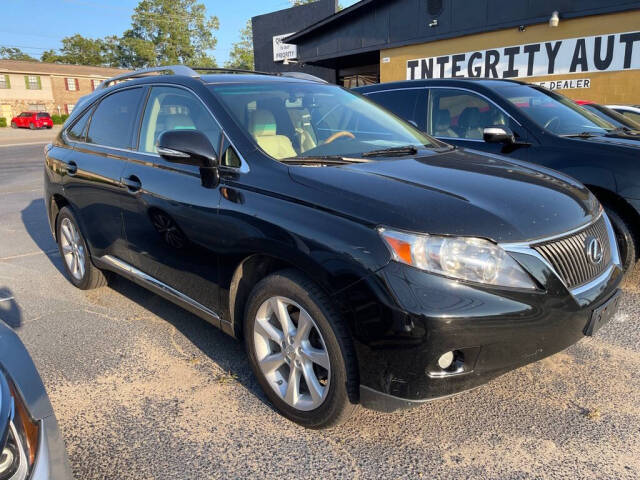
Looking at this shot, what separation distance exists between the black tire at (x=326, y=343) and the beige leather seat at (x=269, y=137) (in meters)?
0.74

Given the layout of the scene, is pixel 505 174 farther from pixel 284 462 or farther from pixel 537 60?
pixel 537 60

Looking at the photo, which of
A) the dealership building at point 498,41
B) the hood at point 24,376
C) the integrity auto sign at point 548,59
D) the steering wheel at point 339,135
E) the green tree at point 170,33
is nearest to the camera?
the hood at point 24,376

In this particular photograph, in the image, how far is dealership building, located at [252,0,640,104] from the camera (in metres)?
13.1

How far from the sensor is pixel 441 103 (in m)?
5.57

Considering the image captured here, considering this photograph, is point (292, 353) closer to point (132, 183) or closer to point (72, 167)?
point (132, 183)

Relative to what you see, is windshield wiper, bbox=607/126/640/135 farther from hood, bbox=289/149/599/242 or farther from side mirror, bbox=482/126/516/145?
hood, bbox=289/149/599/242

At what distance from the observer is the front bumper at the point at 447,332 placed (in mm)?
2057

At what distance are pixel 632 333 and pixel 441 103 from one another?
3052 mm

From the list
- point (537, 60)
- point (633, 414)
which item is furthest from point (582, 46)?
point (633, 414)

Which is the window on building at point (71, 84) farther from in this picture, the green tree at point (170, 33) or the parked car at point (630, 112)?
the parked car at point (630, 112)

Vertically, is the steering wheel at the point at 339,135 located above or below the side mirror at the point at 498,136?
above

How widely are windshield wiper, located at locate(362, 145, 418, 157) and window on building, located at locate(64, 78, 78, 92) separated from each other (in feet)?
216

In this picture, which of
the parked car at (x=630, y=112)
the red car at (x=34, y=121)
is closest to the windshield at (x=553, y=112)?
the parked car at (x=630, y=112)

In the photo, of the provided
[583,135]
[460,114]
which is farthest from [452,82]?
[583,135]
